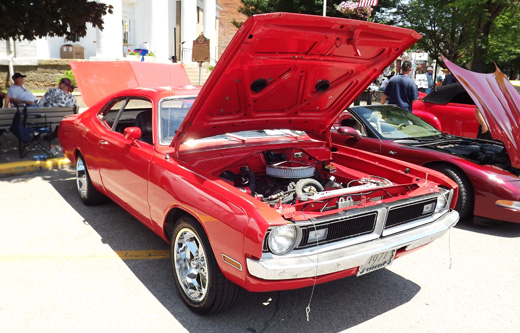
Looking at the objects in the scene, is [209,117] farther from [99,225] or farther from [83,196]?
[83,196]

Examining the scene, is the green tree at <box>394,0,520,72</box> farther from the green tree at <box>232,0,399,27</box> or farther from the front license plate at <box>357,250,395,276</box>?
the front license plate at <box>357,250,395,276</box>

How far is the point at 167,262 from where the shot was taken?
13.3ft

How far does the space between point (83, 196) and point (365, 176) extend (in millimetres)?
3506

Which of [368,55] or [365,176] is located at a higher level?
[368,55]

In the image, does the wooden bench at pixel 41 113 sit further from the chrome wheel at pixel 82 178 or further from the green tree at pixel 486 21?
the green tree at pixel 486 21

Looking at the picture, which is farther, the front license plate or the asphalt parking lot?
the asphalt parking lot

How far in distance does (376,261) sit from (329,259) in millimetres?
470

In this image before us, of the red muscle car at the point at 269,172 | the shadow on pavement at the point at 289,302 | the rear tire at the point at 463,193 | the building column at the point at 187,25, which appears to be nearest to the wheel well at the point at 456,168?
the rear tire at the point at 463,193

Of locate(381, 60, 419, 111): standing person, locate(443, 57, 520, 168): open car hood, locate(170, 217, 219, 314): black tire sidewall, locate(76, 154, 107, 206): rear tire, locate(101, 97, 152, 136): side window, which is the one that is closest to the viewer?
locate(170, 217, 219, 314): black tire sidewall

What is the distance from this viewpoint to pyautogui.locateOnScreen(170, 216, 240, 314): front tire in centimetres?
301

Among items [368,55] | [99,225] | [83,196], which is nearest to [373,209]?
[368,55]

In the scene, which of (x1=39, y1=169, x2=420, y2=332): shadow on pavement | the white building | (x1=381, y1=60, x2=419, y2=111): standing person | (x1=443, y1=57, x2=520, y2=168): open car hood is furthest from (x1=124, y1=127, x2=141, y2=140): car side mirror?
the white building

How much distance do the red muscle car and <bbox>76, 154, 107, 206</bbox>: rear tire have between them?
254 millimetres

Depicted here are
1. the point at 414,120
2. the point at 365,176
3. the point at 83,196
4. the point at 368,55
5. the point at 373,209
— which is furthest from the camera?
the point at 414,120
